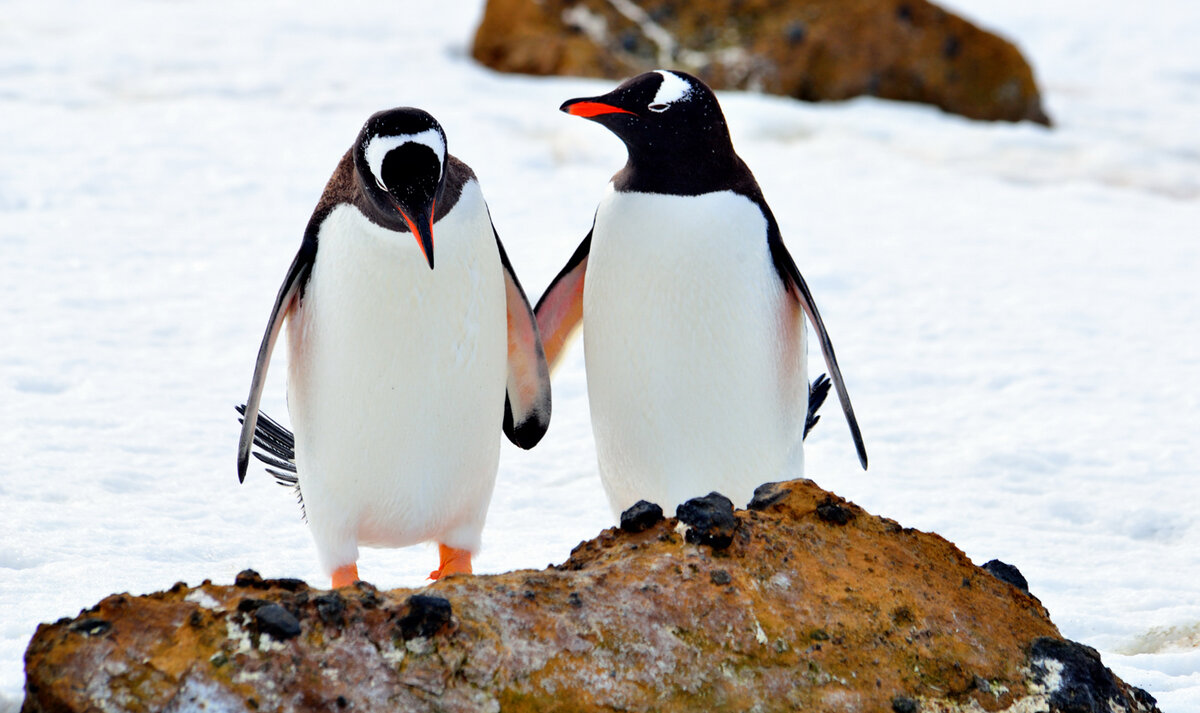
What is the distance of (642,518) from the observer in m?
2.22

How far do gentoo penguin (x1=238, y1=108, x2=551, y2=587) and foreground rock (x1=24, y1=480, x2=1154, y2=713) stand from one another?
30.0 inches

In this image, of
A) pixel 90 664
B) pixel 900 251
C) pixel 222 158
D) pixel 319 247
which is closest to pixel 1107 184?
pixel 900 251

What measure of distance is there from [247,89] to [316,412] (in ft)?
19.7

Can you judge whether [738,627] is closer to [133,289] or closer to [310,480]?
[310,480]

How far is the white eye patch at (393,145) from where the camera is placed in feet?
8.52

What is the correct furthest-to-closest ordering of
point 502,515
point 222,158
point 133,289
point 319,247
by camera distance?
point 222,158 → point 133,289 → point 502,515 → point 319,247

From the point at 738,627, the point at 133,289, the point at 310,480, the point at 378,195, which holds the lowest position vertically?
the point at 133,289

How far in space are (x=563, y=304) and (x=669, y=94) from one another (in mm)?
667

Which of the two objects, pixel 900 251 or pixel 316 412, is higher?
pixel 316 412

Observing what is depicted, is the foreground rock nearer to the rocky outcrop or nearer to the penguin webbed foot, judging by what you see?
the penguin webbed foot

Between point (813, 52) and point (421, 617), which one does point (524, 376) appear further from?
point (813, 52)

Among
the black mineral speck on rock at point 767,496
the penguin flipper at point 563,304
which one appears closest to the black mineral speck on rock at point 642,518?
the black mineral speck on rock at point 767,496

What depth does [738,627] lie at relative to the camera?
2.00 m

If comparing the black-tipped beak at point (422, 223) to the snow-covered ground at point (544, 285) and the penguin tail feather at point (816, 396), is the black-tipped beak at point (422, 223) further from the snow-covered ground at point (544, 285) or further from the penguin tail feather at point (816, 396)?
the penguin tail feather at point (816, 396)
